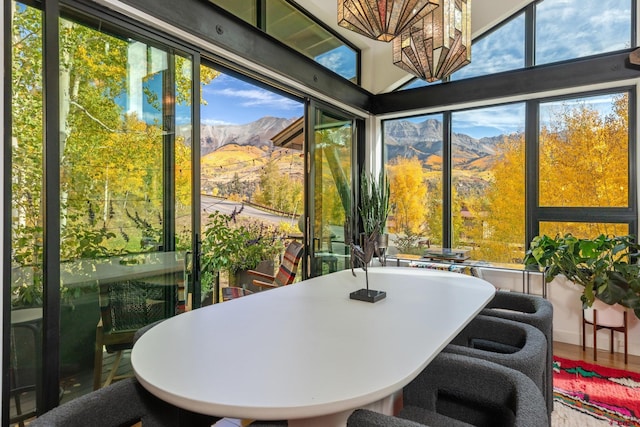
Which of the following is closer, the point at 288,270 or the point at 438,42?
the point at 438,42

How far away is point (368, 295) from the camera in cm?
171

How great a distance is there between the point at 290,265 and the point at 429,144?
2.21m

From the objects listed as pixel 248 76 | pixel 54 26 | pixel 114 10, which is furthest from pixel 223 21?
pixel 54 26

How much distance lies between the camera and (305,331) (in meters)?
1.26

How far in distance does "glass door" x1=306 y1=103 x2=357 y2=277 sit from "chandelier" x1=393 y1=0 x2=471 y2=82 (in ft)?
5.57

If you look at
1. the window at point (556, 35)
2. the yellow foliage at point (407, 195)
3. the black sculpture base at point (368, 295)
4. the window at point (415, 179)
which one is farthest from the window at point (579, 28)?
the black sculpture base at point (368, 295)

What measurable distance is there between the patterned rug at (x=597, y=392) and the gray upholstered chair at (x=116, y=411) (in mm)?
2116

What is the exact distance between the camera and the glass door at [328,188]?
3861 mm

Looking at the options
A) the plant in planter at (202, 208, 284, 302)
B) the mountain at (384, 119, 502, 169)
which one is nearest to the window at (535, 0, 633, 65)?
the mountain at (384, 119, 502, 169)

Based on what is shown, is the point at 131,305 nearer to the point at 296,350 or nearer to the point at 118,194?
the point at 118,194

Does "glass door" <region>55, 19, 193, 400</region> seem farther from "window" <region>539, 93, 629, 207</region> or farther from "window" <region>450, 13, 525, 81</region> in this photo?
"window" <region>539, 93, 629, 207</region>

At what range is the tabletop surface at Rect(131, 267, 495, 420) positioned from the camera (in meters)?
0.83

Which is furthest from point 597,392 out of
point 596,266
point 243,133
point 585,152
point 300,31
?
point 243,133

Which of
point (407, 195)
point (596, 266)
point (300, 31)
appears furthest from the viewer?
point (407, 195)
